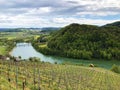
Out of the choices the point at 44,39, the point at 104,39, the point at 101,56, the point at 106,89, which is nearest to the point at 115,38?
the point at 104,39

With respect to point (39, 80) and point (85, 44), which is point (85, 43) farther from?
point (39, 80)

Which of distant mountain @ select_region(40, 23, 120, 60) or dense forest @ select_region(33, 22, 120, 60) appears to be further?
distant mountain @ select_region(40, 23, 120, 60)

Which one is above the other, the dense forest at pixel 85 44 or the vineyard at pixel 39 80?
the vineyard at pixel 39 80

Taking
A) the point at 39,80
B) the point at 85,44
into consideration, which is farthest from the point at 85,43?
the point at 39,80

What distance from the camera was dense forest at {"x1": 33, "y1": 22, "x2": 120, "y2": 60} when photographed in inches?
4759

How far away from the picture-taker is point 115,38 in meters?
141

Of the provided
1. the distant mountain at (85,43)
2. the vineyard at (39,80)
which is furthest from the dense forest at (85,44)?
the vineyard at (39,80)

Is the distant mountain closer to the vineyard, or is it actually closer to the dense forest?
the dense forest

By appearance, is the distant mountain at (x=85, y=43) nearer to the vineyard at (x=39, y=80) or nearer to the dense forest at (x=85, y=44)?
the dense forest at (x=85, y=44)

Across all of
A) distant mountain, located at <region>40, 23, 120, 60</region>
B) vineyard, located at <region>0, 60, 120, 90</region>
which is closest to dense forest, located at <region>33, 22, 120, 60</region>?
distant mountain, located at <region>40, 23, 120, 60</region>

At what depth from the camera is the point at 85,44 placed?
14012 centimetres

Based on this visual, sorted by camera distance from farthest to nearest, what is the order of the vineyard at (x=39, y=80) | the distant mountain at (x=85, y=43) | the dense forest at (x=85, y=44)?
the distant mountain at (x=85, y=43)
the dense forest at (x=85, y=44)
the vineyard at (x=39, y=80)

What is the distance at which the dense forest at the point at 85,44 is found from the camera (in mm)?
120875

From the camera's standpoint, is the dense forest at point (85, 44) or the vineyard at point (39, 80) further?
the dense forest at point (85, 44)
